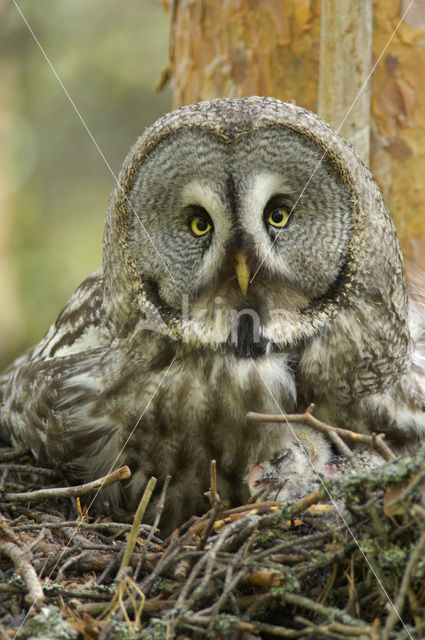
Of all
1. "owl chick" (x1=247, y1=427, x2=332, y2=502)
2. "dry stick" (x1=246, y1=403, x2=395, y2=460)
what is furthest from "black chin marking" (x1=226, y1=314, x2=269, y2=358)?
"dry stick" (x1=246, y1=403, x2=395, y2=460)

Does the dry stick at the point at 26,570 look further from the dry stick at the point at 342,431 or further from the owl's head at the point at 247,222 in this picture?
the owl's head at the point at 247,222

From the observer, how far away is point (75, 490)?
237 cm

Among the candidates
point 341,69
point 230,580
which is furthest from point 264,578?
point 341,69

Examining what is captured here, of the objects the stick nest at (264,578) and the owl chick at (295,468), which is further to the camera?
the owl chick at (295,468)

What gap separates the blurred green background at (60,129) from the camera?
7527 millimetres

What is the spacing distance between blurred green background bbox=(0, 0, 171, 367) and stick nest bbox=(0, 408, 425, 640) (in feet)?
16.7

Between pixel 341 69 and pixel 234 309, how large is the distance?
56.0 inches

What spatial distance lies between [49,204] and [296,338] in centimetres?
673

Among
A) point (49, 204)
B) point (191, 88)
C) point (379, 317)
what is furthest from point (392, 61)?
point (49, 204)

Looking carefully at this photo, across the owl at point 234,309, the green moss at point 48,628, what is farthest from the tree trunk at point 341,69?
the green moss at point 48,628

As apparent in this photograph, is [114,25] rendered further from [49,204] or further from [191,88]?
[191,88]

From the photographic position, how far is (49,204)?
888 cm

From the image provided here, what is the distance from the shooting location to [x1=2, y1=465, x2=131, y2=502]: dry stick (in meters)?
2.24

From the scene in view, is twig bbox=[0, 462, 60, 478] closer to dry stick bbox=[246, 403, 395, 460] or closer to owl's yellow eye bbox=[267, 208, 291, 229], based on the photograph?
dry stick bbox=[246, 403, 395, 460]
